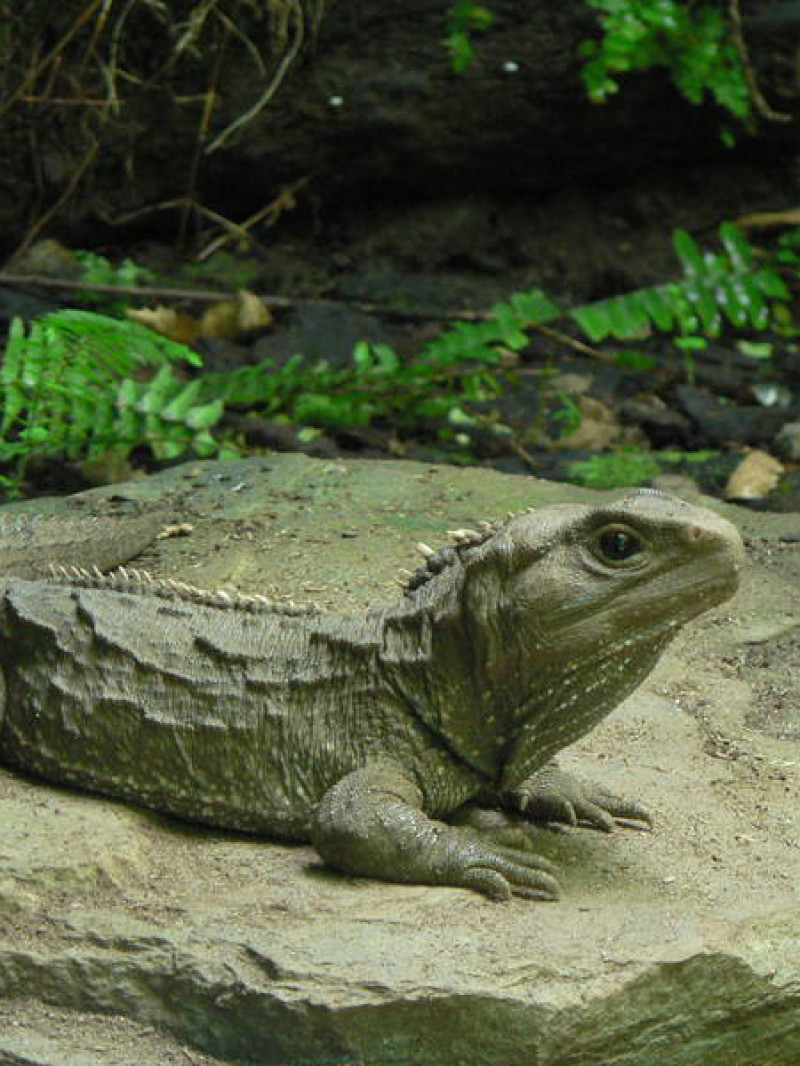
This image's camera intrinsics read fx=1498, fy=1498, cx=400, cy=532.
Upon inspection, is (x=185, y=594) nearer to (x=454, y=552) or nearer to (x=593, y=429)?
(x=454, y=552)

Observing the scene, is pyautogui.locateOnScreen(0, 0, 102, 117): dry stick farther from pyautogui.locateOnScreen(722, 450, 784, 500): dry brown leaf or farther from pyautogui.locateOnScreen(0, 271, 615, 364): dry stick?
pyautogui.locateOnScreen(722, 450, 784, 500): dry brown leaf

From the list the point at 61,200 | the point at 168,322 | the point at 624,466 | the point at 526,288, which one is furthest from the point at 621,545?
the point at 526,288

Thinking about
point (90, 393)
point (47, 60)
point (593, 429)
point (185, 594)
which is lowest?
point (593, 429)

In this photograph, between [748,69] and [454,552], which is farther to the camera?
[748,69]

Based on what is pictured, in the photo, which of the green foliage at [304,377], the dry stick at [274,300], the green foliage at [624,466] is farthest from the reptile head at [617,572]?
the dry stick at [274,300]

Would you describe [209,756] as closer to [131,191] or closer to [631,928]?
[631,928]

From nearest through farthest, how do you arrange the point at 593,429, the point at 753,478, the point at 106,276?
the point at 753,478
the point at 593,429
the point at 106,276
